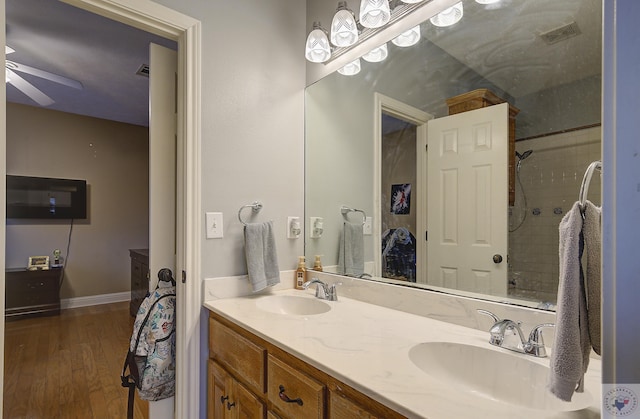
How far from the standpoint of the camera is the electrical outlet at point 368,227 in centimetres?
158

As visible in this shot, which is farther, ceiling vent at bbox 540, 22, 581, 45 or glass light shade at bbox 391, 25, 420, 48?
glass light shade at bbox 391, 25, 420, 48

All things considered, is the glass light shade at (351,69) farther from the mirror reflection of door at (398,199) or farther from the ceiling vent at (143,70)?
the ceiling vent at (143,70)

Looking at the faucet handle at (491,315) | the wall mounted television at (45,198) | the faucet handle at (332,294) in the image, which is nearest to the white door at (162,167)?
the faucet handle at (332,294)

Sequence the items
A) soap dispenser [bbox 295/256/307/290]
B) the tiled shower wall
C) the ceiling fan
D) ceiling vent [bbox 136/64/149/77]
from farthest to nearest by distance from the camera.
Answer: ceiling vent [bbox 136/64/149/77], the ceiling fan, soap dispenser [bbox 295/256/307/290], the tiled shower wall

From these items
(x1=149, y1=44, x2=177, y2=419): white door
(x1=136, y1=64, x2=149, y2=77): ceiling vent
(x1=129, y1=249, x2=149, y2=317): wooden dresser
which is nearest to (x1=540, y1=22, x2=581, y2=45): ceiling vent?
(x1=149, y1=44, x2=177, y2=419): white door

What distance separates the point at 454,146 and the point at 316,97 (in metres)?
0.89

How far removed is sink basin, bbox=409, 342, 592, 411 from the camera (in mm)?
811

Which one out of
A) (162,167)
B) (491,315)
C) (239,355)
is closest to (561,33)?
(491,315)

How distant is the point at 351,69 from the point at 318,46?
0.20 metres

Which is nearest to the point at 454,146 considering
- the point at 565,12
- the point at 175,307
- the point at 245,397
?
the point at 565,12

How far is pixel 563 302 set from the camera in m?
0.60

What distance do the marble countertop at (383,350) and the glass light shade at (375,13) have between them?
120 cm

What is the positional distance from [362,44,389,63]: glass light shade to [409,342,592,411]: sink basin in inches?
48.0
